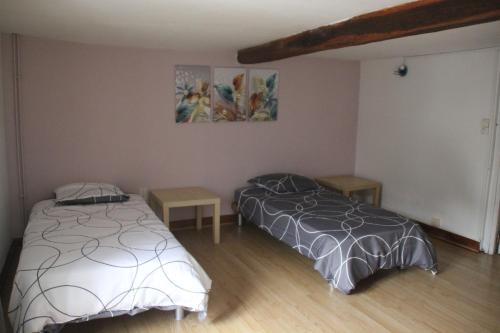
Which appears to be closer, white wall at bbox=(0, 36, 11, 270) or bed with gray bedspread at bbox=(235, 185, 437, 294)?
bed with gray bedspread at bbox=(235, 185, 437, 294)

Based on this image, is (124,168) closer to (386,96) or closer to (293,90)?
(293,90)

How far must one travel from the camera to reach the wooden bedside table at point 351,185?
4699 mm

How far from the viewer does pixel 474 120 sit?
393 cm

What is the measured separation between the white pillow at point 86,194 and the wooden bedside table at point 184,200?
1.17 feet

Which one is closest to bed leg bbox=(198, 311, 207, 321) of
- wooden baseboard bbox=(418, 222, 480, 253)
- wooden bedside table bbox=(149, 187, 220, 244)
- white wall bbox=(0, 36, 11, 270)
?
wooden bedside table bbox=(149, 187, 220, 244)

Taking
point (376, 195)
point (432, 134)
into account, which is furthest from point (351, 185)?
point (432, 134)

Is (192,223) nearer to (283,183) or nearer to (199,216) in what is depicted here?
(199,216)

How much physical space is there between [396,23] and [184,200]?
2.40m

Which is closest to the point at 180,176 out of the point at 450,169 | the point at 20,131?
the point at 20,131

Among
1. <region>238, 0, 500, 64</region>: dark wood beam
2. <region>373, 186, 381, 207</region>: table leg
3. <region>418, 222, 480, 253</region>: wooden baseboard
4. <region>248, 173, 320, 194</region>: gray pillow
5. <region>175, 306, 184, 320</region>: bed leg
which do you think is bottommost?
<region>175, 306, 184, 320</region>: bed leg

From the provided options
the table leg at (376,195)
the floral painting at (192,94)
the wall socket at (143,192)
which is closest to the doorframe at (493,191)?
the table leg at (376,195)

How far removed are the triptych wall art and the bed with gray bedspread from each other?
3.55 ft

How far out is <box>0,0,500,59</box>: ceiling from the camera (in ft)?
7.51

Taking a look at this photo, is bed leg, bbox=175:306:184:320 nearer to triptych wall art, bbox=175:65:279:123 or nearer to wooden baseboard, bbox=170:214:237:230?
wooden baseboard, bbox=170:214:237:230
